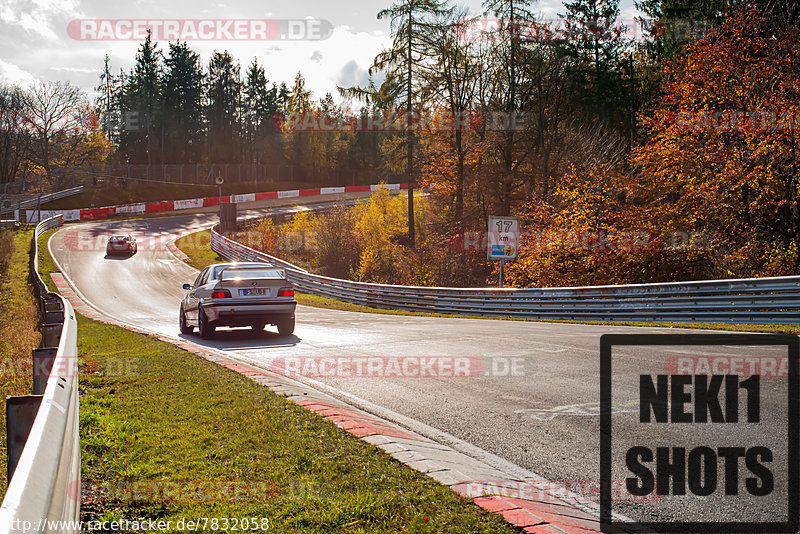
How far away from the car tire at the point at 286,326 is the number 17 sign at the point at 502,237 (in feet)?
33.5

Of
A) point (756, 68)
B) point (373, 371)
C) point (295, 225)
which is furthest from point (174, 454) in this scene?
point (295, 225)

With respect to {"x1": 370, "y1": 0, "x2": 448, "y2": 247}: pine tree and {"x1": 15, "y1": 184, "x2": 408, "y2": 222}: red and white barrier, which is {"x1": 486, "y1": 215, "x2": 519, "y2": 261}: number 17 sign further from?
{"x1": 15, "y1": 184, "x2": 408, "y2": 222}: red and white barrier

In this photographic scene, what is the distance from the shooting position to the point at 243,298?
1385 centimetres

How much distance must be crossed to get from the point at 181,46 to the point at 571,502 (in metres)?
93.0

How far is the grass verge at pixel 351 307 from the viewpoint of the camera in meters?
13.0

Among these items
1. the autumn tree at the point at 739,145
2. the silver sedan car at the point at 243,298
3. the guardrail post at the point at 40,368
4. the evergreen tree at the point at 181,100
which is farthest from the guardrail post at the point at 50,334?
the evergreen tree at the point at 181,100

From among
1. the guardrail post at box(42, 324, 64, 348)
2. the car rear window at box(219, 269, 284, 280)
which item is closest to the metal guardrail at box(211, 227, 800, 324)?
the car rear window at box(219, 269, 284, 280)

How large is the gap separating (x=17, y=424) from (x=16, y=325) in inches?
722

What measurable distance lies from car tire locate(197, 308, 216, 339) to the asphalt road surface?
191mm

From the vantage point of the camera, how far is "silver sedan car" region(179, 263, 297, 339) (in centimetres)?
1378

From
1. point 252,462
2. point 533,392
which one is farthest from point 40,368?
point 533,392

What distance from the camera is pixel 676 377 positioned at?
7434 mm

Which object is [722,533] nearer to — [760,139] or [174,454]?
[174,454]

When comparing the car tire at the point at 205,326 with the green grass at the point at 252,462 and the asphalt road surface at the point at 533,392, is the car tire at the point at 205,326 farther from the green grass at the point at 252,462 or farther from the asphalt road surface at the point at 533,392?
the green grass at the point at 252,462
